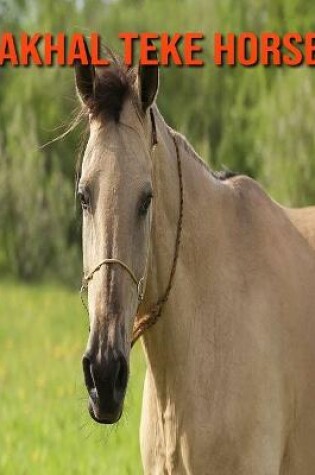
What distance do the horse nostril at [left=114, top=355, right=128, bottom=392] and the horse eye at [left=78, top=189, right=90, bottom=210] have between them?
52 cm

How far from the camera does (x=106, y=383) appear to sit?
3158mm

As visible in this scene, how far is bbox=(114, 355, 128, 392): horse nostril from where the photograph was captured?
3.18m

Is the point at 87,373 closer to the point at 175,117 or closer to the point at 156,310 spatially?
the point at 156,310

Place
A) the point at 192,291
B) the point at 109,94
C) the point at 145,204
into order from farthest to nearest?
the point at 192,291 < the point at 109,94 < the point at 145,204

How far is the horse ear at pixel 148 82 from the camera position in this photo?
11.4 ft

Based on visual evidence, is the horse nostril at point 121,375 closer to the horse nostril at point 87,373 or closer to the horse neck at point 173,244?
the horse nostril at point 87,373

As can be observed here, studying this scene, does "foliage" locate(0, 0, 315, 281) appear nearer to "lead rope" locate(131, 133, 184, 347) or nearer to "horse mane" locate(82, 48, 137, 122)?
"lead rope" locate(131, 133, 184, 347)

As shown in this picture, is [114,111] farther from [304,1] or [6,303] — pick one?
[304,1]

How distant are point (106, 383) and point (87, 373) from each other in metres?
0.07

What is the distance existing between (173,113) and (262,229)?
2242 centimetres

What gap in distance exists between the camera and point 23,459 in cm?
688

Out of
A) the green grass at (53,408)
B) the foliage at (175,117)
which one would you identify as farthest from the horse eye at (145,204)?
the foliage at (175,117)

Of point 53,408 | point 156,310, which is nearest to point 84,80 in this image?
point 156,310

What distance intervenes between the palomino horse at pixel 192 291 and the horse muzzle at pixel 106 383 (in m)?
0.01
